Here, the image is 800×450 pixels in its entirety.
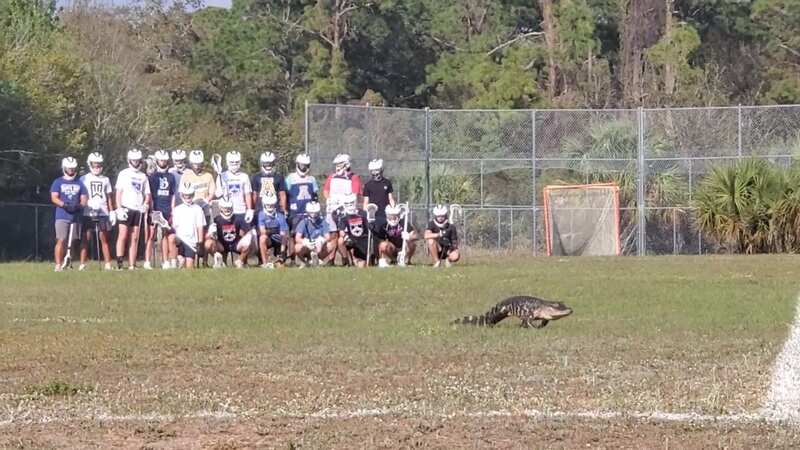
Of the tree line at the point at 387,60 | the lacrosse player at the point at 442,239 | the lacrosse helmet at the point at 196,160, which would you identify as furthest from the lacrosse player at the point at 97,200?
the tree line at the point at 387,60

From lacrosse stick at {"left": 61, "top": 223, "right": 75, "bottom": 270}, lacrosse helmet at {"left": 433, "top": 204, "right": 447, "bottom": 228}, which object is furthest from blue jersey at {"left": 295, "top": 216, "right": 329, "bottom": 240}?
lacrosse stick at {"left": 61, "top": 223, "right": 75, "bottom": 270}

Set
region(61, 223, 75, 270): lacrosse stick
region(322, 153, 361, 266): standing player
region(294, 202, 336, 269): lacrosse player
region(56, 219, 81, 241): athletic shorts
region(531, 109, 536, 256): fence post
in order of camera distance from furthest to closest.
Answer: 1. region(531, 109, 536, 256): fence post
2. region(322, 153, 361, 266): standing player
3. region(294, 202, 336, 269): lacrosse player
4. region(61, 223, 75, 270): lacrosse stick
5. region(56, 219, 81, 241): athletic shorts

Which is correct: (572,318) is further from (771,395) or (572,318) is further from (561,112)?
(561,112)

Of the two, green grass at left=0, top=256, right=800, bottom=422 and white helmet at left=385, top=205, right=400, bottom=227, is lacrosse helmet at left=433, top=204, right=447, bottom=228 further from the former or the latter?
green grass at left=0, top=256, right=800, bottom=422

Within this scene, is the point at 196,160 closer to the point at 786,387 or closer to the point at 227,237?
the point at 227,237

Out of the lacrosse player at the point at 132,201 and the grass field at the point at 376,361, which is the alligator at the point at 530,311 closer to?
the grass field at the point at 376,361

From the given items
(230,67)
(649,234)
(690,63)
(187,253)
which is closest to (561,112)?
(649,234)

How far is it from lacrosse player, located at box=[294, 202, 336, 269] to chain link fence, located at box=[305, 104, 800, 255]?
8241 mm

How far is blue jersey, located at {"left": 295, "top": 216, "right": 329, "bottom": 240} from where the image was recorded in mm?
24938

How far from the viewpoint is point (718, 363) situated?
1205 cm

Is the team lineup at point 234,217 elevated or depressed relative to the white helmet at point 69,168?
depressed

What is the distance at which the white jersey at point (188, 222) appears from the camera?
24.1 m

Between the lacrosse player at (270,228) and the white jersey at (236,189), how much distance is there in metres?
0.31

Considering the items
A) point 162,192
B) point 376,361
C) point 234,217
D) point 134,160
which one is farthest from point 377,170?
point 376,361
